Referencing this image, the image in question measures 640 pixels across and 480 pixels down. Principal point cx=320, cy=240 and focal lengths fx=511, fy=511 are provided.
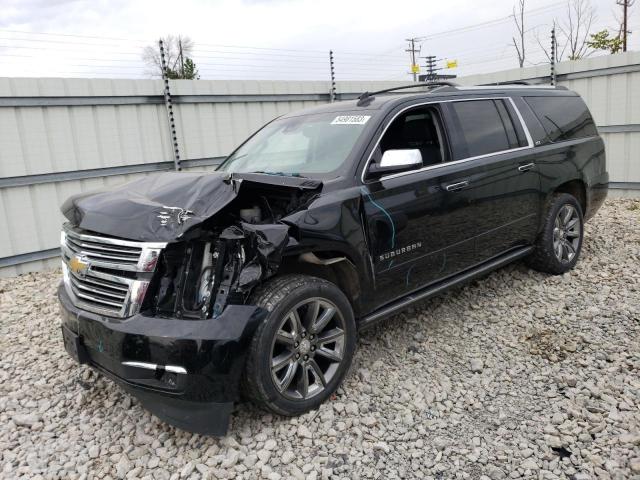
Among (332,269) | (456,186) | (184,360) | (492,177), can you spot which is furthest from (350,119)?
(184,360)

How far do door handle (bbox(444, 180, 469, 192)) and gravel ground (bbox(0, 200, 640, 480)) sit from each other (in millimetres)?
1128

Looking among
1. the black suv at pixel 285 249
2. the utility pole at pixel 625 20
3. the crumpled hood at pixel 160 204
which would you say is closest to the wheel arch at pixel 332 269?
the black suv at pixel 285 249

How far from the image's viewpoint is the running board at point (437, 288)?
→ 3.41 m

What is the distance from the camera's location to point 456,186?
3.85 m

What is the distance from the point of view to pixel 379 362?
3613 mm

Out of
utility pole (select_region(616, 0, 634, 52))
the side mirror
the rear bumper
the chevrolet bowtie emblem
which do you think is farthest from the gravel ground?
utility pole (select_region(616, 0, 634, 52))

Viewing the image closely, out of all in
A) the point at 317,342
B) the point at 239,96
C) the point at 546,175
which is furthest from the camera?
the point at 239,96

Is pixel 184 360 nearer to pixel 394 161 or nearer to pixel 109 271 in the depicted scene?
pixel 109 271

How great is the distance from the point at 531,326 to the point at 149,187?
10.1 ft

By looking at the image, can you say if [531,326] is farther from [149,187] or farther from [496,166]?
[149,187]

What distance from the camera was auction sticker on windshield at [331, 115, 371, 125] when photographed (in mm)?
3659

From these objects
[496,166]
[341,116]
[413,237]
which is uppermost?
[341,116]

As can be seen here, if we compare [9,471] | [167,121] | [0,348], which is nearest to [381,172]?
[9,471]

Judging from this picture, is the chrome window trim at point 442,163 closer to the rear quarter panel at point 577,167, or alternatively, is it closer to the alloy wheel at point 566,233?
the rear quarter panel at point 577,167
